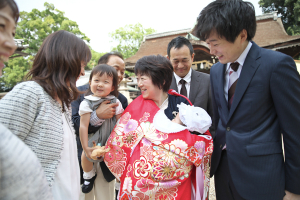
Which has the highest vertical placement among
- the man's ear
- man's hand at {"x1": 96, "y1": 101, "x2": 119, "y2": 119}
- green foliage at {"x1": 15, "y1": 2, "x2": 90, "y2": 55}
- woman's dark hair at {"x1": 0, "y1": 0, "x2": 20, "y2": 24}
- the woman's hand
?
green foliage at {"x1": 15, "y1": 2, "x2": 90, "y2": 55}

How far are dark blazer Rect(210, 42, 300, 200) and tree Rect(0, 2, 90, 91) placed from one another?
16368 millimetres

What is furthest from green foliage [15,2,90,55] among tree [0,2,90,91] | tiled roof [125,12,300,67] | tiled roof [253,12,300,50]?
tiled roof [253,12,300,50]

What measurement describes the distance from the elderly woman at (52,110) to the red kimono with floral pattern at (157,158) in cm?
49

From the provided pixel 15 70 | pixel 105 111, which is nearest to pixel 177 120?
pixel 105 111

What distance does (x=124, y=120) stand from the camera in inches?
79.7

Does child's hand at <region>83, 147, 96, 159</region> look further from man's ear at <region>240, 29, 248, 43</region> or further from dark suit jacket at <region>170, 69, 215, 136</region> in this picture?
man's ear at <region>240, 29, 248, 43</region>

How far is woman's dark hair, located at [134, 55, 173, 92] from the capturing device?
2.10 metres

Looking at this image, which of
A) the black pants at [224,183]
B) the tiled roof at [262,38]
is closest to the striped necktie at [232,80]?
the black pants at [224,183]

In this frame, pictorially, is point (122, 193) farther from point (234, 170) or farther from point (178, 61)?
point (178, 61)

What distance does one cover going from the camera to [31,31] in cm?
1678

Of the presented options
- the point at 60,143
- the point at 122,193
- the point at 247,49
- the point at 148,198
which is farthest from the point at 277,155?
the point at 60,143

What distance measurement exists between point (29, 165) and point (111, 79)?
168 centimetres

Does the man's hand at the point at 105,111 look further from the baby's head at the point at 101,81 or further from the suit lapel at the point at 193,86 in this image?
the suit lapel at the point at 193,86

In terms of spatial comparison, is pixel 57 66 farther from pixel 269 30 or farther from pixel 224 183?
pixel 269 30
